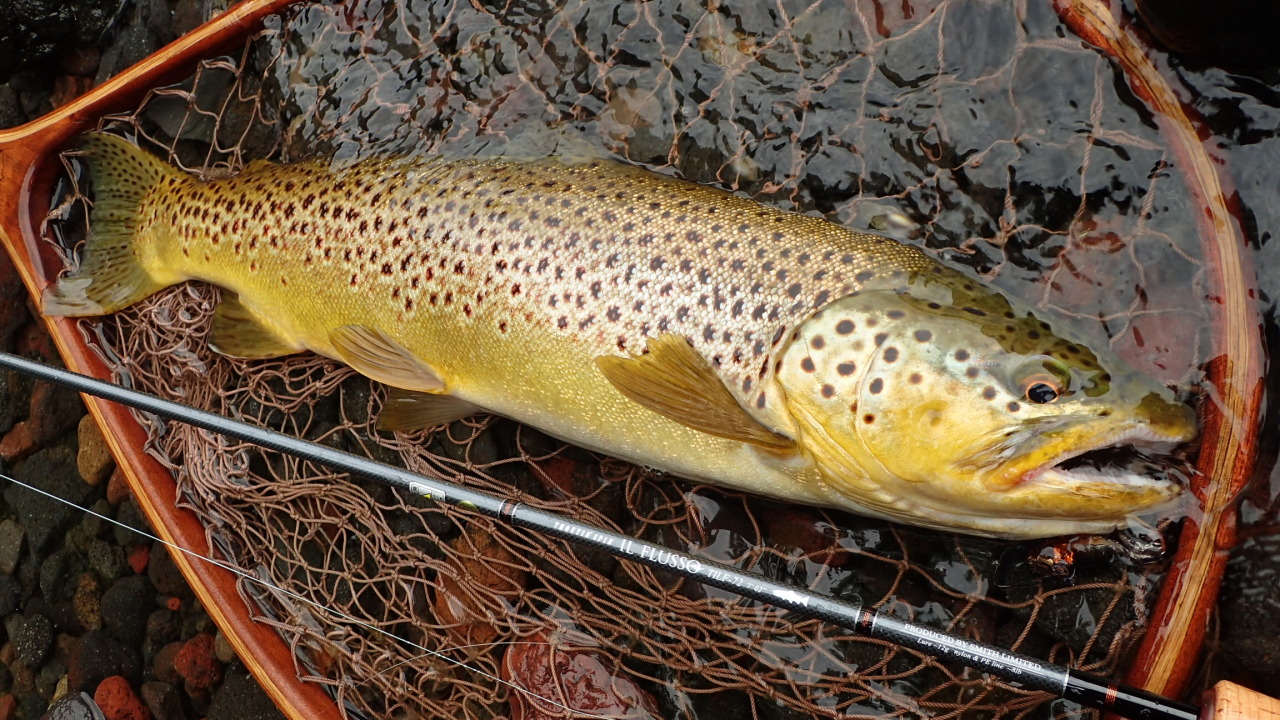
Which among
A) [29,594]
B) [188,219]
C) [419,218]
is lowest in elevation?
[29,594]

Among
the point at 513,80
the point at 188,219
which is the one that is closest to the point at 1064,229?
the point at 513,80

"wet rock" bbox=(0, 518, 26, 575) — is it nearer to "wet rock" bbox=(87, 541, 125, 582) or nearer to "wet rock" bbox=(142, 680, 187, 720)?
"wet rock" bbox=(87, 541, 125, 582)

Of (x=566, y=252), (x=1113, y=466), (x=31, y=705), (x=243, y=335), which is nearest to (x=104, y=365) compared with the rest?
(x=243, y=335)

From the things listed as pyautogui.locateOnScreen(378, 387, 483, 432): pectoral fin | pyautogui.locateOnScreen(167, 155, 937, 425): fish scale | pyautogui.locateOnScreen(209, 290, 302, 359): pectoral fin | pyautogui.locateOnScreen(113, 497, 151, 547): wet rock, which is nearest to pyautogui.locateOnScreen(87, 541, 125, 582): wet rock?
pyautogui.locateOnScreen(113, 497, 151, 547): wet rock

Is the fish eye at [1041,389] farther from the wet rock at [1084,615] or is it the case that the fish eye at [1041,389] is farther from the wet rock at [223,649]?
the wet rock at [223,649]

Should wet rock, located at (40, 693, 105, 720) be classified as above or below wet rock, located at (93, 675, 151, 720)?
below

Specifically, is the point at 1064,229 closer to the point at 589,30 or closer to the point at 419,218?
the point at 589,30

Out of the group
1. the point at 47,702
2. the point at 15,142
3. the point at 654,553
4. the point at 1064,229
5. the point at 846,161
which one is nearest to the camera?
the point at 654,553

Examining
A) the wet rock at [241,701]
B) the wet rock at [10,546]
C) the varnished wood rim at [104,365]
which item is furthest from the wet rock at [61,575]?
the varnished wood rim at [104,365]
